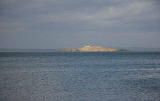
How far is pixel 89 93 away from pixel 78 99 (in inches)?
101

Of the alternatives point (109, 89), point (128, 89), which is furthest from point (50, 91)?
point (128, 89)

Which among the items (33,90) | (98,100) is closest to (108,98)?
(98,100)

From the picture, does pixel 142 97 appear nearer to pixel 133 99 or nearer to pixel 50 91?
pixel 133 99

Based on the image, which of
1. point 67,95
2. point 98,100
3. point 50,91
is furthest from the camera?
point 50,91

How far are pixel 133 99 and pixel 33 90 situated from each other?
30.7 feet

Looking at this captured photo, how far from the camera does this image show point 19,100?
18391mm

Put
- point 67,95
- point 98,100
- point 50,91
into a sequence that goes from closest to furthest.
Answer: point 98,100 < point 67,95 < point 50,91

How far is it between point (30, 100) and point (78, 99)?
3655 millimetres

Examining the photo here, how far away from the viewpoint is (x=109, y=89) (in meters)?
22.9

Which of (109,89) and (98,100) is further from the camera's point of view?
(109,89)

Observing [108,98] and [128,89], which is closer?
[108,98]

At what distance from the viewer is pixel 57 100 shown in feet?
60.6

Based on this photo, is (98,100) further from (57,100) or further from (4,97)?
(4,97)

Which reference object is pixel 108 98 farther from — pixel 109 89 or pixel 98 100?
pixel 109 89
